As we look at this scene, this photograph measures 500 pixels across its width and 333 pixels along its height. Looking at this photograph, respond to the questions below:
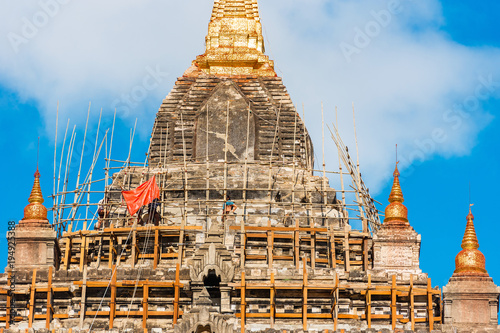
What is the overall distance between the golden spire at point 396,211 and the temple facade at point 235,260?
0.07 m

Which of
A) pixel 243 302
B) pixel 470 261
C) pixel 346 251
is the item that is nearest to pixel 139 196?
pixel 243 302

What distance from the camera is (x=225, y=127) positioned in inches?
3369

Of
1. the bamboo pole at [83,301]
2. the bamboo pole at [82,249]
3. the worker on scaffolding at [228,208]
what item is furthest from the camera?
the worker on scaffolding at [228,208]

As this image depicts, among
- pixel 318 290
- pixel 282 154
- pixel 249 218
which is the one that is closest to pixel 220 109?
pixel 282 154

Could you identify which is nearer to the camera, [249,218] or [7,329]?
[7,329]

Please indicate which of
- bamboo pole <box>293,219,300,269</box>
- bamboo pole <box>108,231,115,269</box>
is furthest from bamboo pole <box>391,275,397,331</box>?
bamboo pole <box>108,231,115,269</box>

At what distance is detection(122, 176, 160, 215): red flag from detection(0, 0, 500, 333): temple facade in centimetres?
39

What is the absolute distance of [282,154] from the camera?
8512 centimetres

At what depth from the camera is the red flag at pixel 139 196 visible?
77.1 m

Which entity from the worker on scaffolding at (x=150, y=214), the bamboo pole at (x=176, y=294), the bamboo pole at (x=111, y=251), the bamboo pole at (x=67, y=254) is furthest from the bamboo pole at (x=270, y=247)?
the bamboo pole at (x=67, y=254)

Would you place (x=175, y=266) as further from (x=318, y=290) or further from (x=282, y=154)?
(x=282, y=154)

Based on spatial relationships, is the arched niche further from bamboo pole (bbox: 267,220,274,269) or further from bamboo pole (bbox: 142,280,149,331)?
bamboo pole (bbox: 142,280,149,331)

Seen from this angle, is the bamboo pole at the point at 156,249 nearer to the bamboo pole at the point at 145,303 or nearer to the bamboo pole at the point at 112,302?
the bamboo pole at the point at 145,303

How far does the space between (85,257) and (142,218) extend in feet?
9.64
